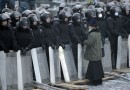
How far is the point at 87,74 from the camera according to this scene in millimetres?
13914

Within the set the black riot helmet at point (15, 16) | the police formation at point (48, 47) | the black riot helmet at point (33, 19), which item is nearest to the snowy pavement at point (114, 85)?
the police formation at point (48, 47)

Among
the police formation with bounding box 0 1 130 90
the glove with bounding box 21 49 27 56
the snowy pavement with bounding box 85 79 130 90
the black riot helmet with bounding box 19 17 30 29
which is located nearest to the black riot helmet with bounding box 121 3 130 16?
the police formation with bounding box 0 1 130 90

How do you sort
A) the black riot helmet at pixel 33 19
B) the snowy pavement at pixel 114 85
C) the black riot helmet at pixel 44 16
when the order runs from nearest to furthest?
1. the black riot helmet at pixel 33 19
2. the snowy pavement at pixel 114 85
3. the black riot helmet at pixel 44 16

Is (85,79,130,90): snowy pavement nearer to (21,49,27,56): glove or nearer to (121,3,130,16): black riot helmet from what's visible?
(21,49,27,56): glove

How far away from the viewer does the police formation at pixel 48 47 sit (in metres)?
12.3

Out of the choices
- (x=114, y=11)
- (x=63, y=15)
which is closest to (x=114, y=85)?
(x=63, y=15)

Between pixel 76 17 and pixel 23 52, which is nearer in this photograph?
pixel 23 52

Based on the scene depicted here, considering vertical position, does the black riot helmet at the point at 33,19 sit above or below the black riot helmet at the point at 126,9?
below

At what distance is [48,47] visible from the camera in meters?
13.4

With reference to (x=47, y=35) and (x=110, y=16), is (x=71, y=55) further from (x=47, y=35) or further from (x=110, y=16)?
(x=110, y=16)

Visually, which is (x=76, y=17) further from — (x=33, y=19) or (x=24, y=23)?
(x=24, y=23)

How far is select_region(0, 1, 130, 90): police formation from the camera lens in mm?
12336

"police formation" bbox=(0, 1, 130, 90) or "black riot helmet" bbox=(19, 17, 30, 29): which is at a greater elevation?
"black riot helmet" bbox=(19, 17, 30, 29)

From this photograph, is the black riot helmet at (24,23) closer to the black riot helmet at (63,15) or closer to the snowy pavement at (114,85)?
the black riot helmet at (63,15)
